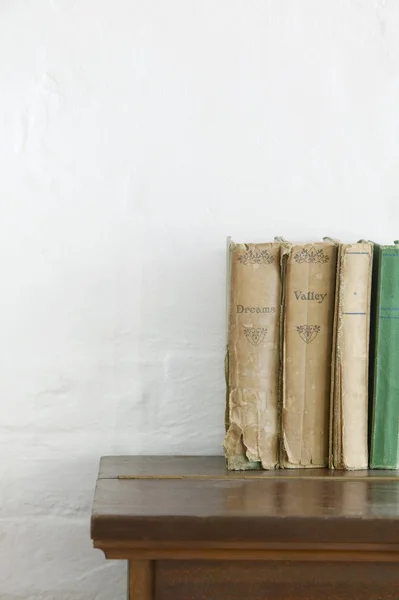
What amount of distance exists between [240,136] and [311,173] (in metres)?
0.13

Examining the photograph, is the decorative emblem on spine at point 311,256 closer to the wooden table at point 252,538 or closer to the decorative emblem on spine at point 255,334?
the decorative emblem on spine at point 255,334

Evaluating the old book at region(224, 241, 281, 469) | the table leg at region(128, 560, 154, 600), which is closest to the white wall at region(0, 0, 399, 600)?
the old book at region(224, 241, 281, 469)

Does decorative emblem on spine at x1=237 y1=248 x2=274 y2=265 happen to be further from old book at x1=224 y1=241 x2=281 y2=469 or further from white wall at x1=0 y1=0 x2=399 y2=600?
white wall at x1=0 y1=0 x2=399 y2=600

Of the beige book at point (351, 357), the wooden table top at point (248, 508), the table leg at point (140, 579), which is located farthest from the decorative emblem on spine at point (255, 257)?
the table leg at point (140, 579)

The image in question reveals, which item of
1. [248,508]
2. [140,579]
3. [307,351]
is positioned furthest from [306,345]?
[140,579]

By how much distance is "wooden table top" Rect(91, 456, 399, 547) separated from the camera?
2.94ft

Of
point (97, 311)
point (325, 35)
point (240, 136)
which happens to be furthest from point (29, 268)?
point (325, 35)

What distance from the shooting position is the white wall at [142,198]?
1262 millimetres

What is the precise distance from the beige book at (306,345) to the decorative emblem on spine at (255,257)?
0.02 metres

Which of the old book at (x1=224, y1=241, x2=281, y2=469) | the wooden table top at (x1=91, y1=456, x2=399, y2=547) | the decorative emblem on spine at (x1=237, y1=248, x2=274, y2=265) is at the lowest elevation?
the wooden table top at (x1=91, y1=456, x2=399, y2=547)

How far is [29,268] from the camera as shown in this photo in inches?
49.8

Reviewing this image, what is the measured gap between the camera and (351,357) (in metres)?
1.12

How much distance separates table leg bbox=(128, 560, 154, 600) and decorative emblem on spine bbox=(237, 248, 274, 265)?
42 cm

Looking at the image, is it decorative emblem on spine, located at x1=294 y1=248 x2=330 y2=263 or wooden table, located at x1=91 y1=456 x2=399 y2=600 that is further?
decorative emblem on spine, located at x1=294 y1=248 x2=330 y2=263
